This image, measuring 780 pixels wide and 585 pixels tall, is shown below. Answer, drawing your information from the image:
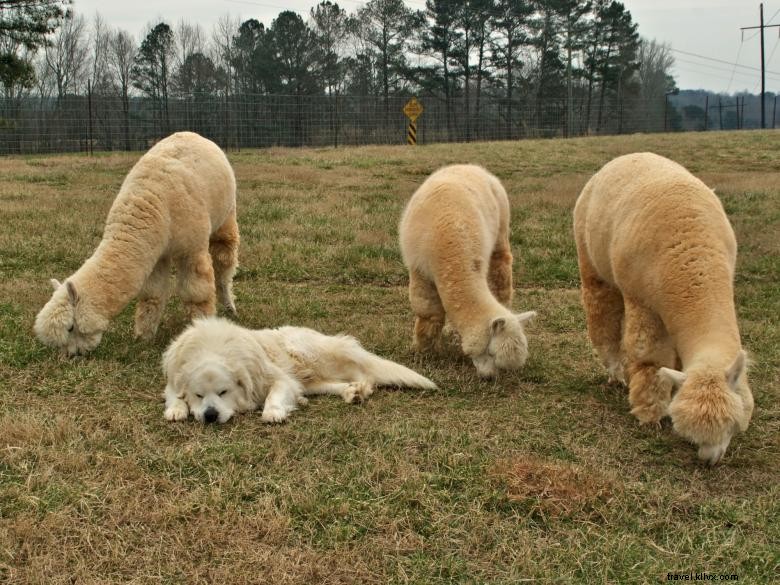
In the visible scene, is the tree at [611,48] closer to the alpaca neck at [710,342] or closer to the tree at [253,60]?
the tree at [253,60]

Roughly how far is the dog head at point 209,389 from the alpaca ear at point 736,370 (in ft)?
9.90

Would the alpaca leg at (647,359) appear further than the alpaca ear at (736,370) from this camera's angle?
Yes

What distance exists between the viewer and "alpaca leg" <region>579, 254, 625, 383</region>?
589 centimetres

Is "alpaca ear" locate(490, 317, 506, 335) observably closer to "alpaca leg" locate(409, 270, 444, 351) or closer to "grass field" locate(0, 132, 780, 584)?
"grass field" locate(0, 132, 780, 584)

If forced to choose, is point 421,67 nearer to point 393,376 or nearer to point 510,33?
point 510,33

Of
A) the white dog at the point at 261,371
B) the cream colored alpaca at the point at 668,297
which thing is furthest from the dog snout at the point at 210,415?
the cream colored alpaca at the point at 668,297

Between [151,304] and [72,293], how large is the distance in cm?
95

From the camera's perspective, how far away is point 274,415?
495cm

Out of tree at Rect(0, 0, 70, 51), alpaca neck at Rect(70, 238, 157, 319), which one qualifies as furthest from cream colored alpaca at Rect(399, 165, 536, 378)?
tree at Rect(0, 0, 70, 51)

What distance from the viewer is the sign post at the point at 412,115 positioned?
106 feet

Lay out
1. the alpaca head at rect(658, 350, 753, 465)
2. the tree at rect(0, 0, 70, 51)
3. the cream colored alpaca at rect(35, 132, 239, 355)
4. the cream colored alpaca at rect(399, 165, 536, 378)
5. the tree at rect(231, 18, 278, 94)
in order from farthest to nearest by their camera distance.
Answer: the tree at rect(231, 18, 278, 94) < the tree at rect(0, 0, 70, 51) < the cream colored alpaca at rect(35, 132, 239, 355) < the cream colored alpaca at rect(399, 165, 536, 378) < the alpaca head at rect(658, 350, 753, 465)

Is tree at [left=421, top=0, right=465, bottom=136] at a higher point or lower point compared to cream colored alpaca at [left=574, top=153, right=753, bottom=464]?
higher

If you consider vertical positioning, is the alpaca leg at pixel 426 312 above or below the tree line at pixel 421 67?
below

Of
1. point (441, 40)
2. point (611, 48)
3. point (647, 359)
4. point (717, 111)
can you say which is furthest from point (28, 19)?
point (717, 111)
